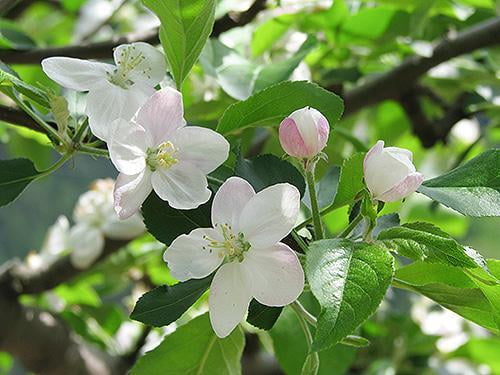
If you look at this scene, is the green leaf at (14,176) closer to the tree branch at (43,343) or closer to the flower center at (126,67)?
the flower center at (126,67)

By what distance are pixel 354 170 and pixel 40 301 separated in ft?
2.56

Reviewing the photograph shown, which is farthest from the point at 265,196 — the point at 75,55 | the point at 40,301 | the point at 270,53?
the point at 40,301

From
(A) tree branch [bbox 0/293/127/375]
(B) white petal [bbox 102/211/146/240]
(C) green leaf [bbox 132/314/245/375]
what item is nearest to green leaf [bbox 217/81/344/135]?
(C) green leaf [bbox 132/314/245/375]

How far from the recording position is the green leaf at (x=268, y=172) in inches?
17.1

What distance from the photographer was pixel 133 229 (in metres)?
0.98

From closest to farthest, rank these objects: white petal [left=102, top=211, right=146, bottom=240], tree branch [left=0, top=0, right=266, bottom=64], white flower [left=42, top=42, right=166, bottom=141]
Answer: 1. white flower [left=42, top=42, right=166, bottom=141]
2. tree branch [left=0, top=0, right=266, bottom=64]
3. white petal [left=102, top=211, right=146, bottom=240]

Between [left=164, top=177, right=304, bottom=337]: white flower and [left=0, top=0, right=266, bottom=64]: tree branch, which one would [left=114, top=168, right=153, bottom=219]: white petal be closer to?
[left=164, top=177, right=304, bottom=337]: white flower

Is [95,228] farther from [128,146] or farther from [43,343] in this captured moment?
[128,146]

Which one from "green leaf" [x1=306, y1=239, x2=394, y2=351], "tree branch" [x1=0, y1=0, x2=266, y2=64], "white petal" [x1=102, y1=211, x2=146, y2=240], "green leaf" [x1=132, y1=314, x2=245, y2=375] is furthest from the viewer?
"white petal" [x1=102, y1=211, x2=146, y2=240]

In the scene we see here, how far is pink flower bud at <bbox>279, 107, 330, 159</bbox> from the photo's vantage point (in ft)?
1.34

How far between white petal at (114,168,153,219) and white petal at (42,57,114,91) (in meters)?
0.06

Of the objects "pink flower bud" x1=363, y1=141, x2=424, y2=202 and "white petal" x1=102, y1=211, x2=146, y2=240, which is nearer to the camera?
"pink flower bud" x1=363, y1=141, x2=424, y2=202

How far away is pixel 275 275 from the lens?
1.26ft

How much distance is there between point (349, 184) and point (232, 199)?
74mm
